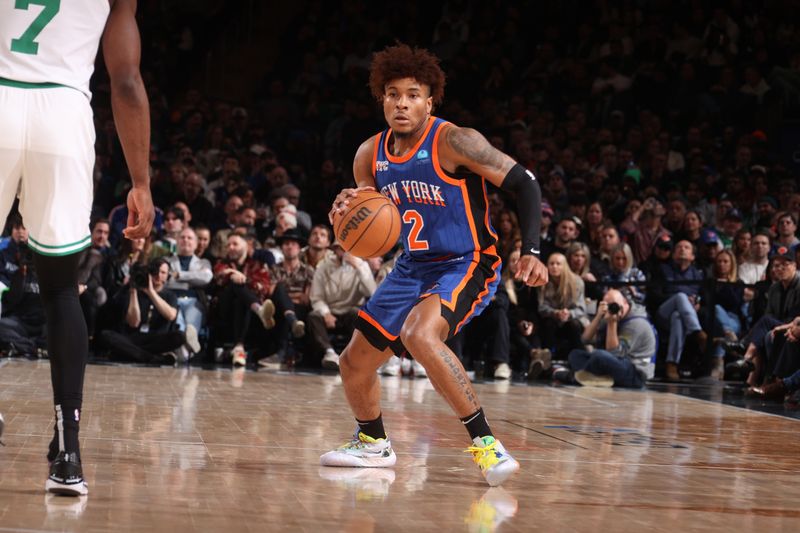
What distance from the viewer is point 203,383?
805cm

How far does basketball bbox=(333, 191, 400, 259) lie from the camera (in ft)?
14.4

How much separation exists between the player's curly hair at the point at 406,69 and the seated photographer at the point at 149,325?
593cm

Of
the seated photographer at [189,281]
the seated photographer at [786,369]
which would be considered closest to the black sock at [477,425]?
the seated photographer at [786,369]

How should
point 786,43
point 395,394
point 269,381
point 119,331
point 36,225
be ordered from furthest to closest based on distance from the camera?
point 786,43
point 119,331
point 269,381
point 395,394
point 36,225

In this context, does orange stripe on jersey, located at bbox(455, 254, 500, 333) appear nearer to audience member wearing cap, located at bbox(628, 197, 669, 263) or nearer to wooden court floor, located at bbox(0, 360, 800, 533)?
wooden court floor, located at bbox(0, 360, 800, 533)

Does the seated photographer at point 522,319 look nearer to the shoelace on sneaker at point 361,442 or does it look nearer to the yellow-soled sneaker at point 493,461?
the shoelace on sneaker at point 361,442

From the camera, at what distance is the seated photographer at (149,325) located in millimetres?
10133

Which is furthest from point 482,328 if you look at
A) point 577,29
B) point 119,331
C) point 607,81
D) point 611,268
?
point 577,29

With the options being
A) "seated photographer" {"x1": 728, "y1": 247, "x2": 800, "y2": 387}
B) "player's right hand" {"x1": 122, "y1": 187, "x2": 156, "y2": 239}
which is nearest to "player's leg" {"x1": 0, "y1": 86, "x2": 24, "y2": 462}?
"player's right hand" {"x1": 122, "y1": 187, "x2": 156, "y2": 239}

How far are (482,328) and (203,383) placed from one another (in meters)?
3.49

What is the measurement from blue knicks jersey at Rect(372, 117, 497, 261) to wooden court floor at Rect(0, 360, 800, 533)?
91 centimetres

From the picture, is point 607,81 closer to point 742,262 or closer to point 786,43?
point 786,43

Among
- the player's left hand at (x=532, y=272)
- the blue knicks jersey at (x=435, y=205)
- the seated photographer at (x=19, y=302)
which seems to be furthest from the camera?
the seated photographer at (x=19, y=302)

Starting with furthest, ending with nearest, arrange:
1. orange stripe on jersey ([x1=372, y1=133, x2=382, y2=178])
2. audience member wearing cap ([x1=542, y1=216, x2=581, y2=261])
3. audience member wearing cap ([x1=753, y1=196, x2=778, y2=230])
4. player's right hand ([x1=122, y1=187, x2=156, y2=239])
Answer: audience member wearing cap ([x1=753, y1=196, x2=778, y2=230]) → audience member wearing cap ([x1=542, y1=216, x2=581, y2=261]) → orange stripe on jersey ([x1=372, y1=133, x2=382, y2=178]) → player's right hand ([x1=122, y1=187, x2=156, y2=239])
